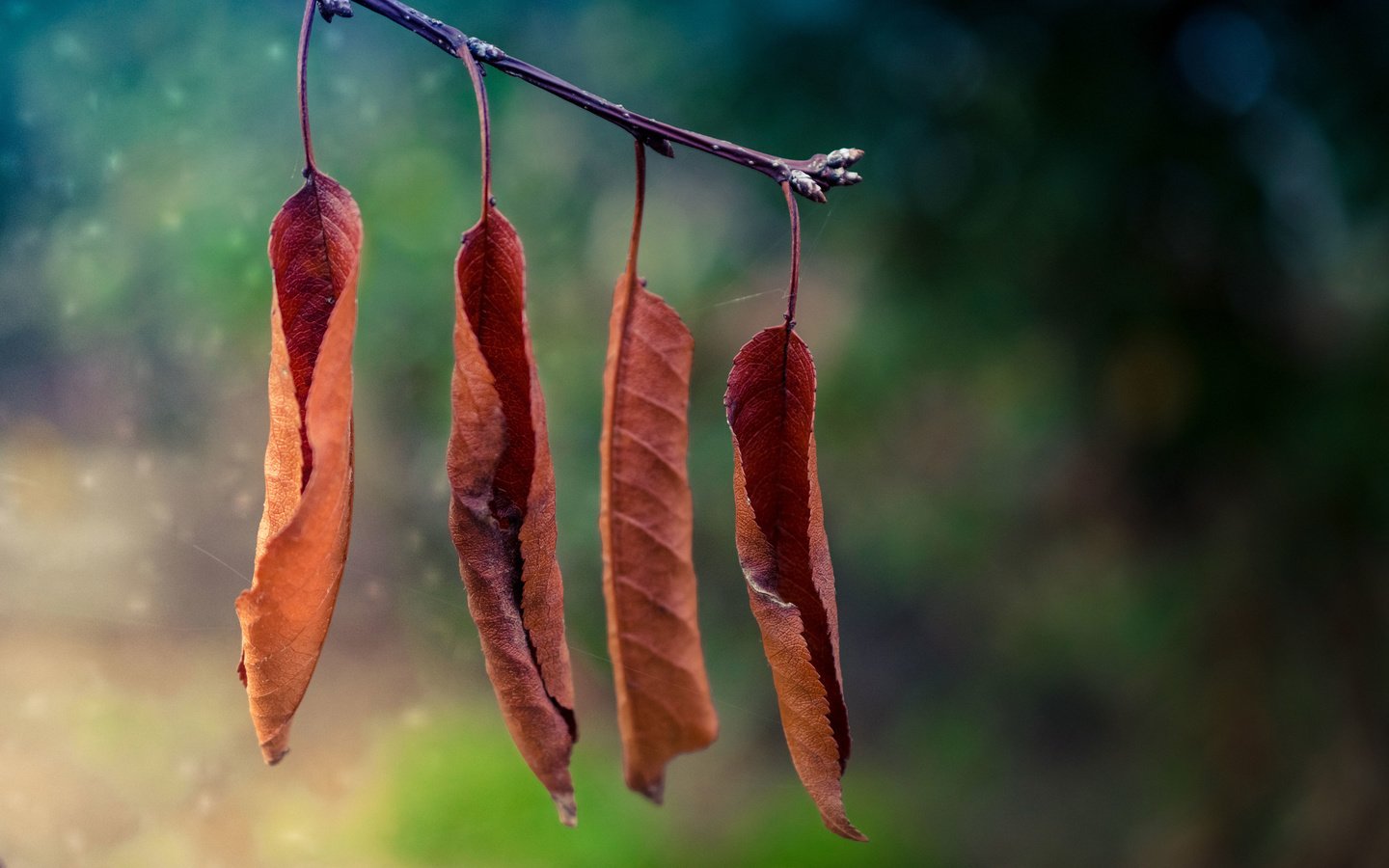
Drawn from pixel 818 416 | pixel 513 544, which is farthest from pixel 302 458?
pixel 818 416

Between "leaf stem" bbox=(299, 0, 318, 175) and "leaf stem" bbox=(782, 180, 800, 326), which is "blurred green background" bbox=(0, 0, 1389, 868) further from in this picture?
"leaf stem" bbox=(782, 180, 800, 326)

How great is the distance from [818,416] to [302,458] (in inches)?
27.2

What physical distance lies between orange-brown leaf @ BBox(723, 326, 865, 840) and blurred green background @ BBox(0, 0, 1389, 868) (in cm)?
46

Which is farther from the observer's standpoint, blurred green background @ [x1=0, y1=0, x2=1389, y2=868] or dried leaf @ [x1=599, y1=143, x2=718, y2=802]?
blurred green background @ [x1=0, y1=0, x2=1389, y2=868]

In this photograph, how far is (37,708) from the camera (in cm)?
61

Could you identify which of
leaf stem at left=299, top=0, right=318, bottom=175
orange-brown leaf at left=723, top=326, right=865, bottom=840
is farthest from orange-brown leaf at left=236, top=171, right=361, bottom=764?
orange-brown leaf at left=723, top=326, right=865, bottom=840

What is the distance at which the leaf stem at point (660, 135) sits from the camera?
A: 1.04 ft

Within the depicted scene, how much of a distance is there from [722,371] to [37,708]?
0.59 meters

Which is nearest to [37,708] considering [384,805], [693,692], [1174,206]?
[384,805]

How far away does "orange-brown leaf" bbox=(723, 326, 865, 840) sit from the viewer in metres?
0.33

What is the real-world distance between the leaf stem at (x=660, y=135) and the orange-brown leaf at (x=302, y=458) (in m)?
0.07

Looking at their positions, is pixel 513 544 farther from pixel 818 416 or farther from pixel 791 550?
pixel 818 416

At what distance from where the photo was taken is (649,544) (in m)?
0.26

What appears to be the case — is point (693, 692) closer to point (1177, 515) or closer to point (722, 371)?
point (722, 371)
